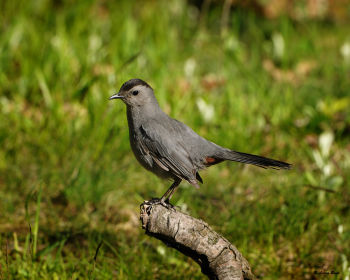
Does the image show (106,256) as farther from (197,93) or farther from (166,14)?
(166,14)

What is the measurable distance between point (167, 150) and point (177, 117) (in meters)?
1.75

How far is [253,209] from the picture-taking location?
3840 mm

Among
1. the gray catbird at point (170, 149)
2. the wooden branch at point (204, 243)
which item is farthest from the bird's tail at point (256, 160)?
the wooden branch at point (204, 243)

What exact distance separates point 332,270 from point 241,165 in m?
1.49

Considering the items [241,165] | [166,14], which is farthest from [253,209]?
[166,14]

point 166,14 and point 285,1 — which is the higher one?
point 285,1

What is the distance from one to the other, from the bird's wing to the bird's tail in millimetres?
278

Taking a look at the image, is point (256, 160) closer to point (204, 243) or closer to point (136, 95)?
point (204, 243)

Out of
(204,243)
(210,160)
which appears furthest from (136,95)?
(204,243)

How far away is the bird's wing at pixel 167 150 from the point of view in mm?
3291

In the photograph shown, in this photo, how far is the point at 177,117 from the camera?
5066mm

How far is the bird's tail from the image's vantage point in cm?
306

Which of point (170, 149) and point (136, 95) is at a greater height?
point (136, 95)

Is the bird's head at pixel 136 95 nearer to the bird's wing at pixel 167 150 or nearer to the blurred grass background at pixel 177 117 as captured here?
the bird's wing at pixel 167 150
